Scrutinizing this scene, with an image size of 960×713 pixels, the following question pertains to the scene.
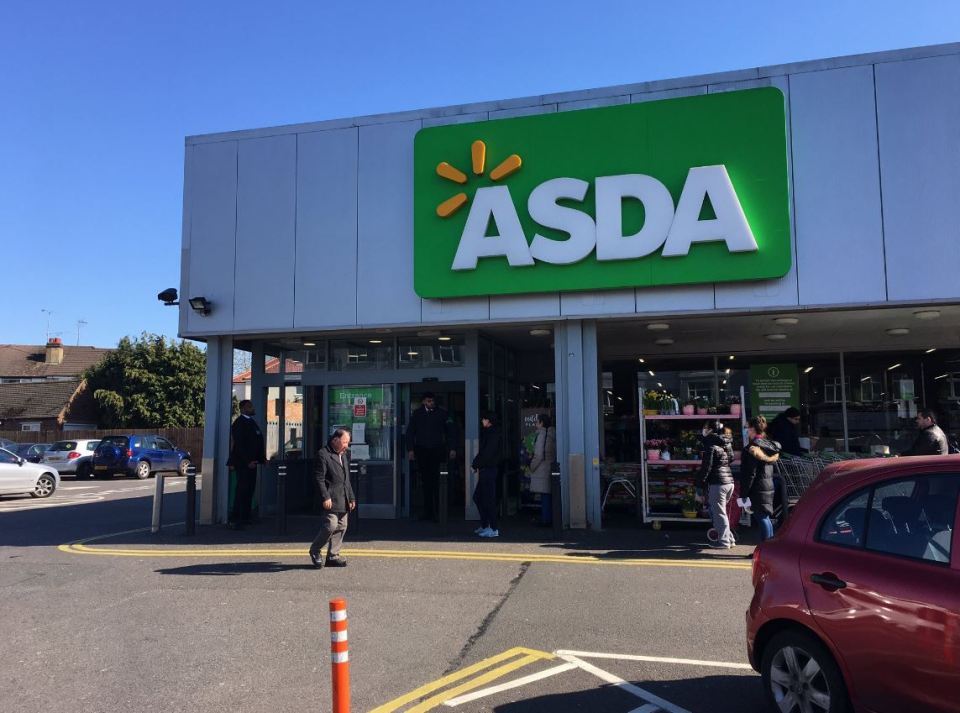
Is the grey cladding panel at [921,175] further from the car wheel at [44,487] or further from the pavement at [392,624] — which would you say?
the car wheel at [44,487]

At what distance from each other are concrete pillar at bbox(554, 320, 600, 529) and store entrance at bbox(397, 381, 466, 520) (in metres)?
2.42

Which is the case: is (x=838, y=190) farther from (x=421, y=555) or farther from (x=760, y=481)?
(x=421, y=555)

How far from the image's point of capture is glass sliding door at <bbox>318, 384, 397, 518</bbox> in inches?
510

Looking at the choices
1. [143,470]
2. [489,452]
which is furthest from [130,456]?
[489,452]

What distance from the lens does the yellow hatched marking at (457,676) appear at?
15.0 feet

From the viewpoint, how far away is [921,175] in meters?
9.89

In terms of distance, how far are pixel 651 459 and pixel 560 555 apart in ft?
9.41

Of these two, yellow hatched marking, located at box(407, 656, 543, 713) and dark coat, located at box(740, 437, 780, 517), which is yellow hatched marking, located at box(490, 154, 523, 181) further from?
yellow hatched marking, located at box(407, 656, 543, 713)

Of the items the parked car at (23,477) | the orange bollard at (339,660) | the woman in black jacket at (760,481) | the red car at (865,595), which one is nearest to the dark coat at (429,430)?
the woman in black jacket at (760,481)

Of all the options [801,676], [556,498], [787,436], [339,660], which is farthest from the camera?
[787,436]

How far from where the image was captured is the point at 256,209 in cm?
1238

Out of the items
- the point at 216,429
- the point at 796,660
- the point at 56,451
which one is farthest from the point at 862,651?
the point at 56,451

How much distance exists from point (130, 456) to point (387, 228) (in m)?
20.1

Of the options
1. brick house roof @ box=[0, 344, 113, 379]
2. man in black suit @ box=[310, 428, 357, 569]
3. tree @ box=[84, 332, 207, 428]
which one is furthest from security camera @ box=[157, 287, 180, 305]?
brick house roof @ box=[0, 344, 113, 379]
